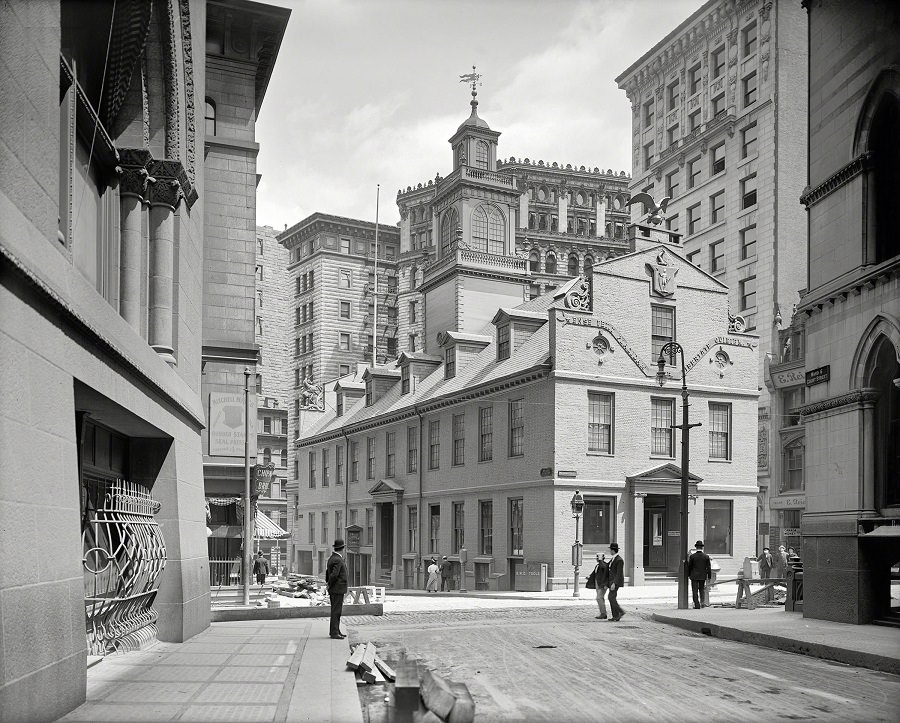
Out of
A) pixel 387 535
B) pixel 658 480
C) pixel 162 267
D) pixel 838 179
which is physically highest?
pixel 838 179

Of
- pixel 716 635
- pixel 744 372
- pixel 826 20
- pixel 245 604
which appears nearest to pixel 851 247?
pixel 826 20

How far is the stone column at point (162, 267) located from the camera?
1627cm

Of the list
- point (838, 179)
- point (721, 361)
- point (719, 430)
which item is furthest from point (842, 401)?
point (721, 361)

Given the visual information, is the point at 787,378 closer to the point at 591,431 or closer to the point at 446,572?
the point at 591,431

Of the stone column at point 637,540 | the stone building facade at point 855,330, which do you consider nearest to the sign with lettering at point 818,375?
the stone building facade at point 855,330

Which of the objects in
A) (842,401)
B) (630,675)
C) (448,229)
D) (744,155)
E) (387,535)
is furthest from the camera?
(744,155)

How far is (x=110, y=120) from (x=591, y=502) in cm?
2576

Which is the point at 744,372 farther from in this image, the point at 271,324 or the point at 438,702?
the point at 271,324

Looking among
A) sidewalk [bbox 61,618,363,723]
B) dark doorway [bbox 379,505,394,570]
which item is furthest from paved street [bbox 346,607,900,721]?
dark doorway [bbox 379,505,394,570]

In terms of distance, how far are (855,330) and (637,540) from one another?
18.2 m

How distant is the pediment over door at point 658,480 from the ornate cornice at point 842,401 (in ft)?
50.3

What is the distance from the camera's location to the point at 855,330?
67.8ft

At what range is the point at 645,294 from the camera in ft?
129

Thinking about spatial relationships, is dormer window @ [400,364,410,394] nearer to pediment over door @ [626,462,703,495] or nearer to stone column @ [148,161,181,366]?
pediment over door @ [626,462,703,495]
